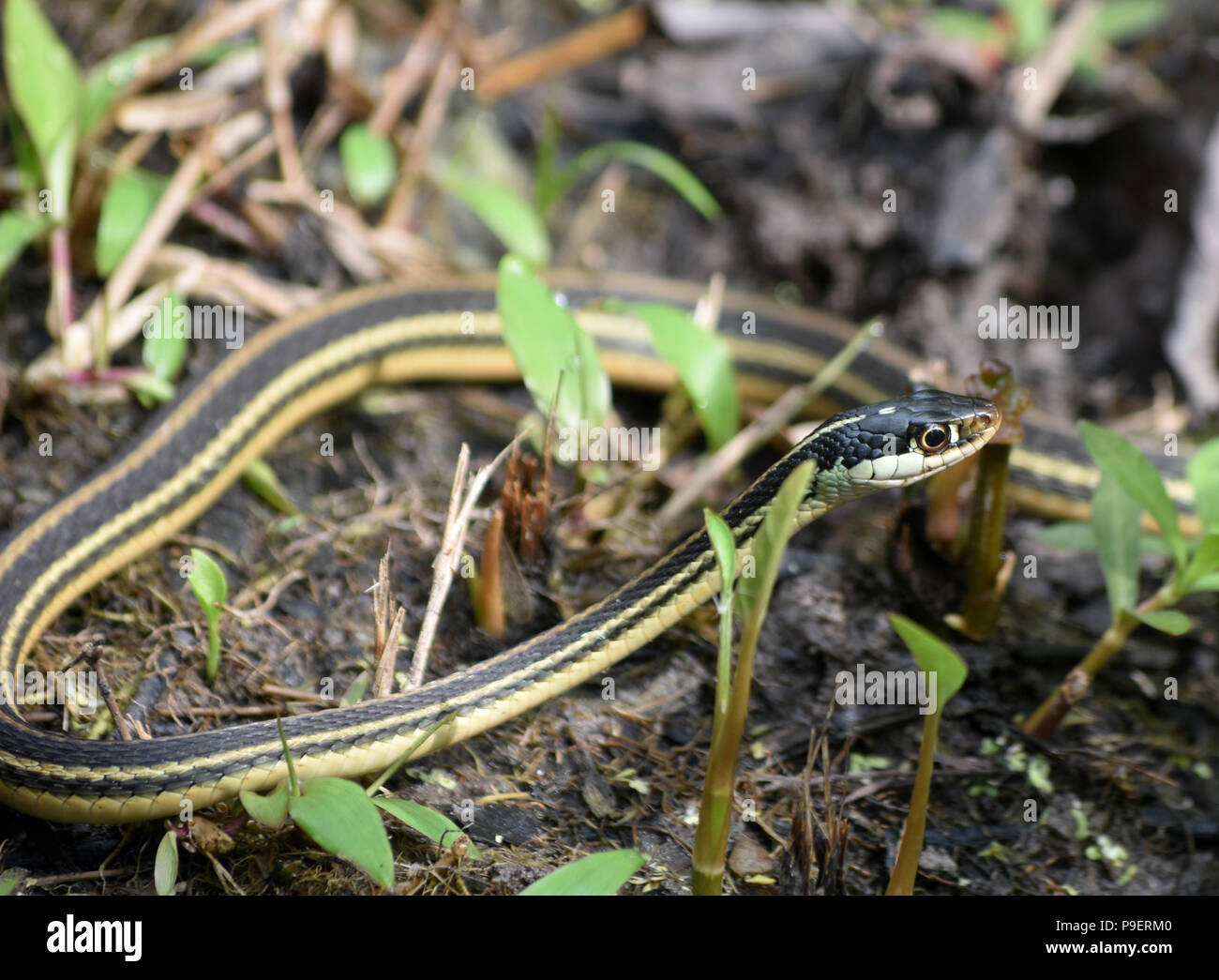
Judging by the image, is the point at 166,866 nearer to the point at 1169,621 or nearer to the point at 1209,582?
the point at 1169,621

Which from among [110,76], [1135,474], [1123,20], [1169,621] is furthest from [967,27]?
[110,76]

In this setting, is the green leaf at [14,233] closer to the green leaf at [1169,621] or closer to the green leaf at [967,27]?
the green leaf at [1169,621]

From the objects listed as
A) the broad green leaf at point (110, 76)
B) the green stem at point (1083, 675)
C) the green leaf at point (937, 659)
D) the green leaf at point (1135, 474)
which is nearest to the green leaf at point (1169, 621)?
the green stem at point (1083, 675)

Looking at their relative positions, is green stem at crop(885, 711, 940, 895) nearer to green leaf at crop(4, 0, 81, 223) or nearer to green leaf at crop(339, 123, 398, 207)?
green leaf at crop(339, 123, 398, 207)

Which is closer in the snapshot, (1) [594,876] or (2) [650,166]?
(1) [594,876]
